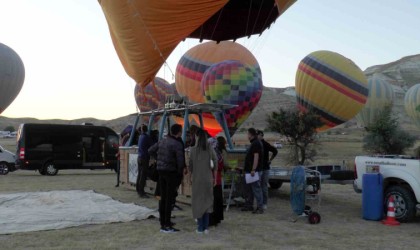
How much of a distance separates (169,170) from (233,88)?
1488cm

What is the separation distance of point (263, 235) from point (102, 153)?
1657cm

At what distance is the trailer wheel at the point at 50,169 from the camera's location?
73.3ft

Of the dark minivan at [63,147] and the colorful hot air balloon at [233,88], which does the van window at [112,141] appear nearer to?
the dark minivan at [63,147]

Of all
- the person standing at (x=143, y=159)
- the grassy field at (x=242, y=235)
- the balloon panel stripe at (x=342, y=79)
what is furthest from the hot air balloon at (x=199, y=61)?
the grassy field at (x=242, y=235)

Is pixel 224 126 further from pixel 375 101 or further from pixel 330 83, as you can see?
pixel 375 101

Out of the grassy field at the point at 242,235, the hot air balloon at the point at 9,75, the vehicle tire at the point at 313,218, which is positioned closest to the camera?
the grassy field at the point at 242,235

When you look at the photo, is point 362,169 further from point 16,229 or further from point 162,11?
point 16,229

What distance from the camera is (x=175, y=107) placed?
39.4 ft

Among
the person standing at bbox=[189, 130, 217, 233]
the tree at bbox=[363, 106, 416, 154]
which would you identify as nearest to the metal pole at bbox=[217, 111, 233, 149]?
the person standing at bbox=[189, 130, 217, 233]

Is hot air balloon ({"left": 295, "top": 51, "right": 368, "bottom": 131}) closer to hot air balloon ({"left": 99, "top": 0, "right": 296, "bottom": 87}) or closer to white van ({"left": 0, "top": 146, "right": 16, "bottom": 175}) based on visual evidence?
hot air balloon ({"left": 99, "top": 0, "right": 296, "bottom": 87})

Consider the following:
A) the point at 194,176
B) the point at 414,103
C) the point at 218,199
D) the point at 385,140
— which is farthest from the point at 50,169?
the point at 414,103

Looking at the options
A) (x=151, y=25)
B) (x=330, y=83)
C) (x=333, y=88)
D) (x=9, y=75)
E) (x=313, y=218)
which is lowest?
(x=313, y=218)

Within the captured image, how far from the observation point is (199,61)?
27.9 m

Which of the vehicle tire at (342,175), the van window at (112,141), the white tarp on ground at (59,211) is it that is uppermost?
the van window at (112,141)
